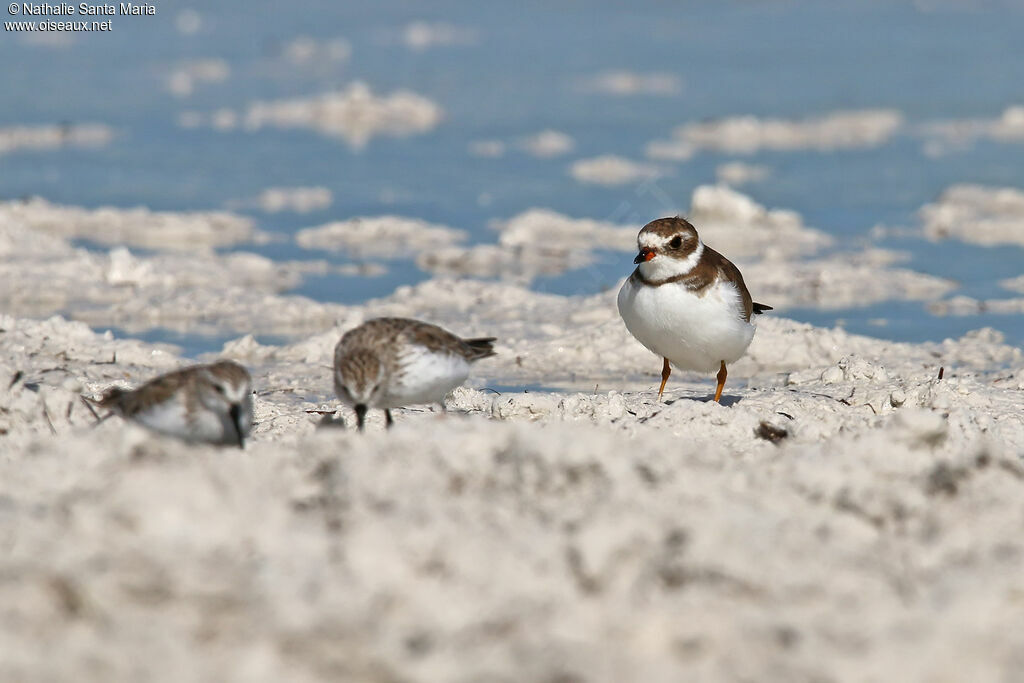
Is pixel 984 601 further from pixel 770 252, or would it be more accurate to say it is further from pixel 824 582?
pixel 770 252

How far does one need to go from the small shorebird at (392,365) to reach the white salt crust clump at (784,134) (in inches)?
553

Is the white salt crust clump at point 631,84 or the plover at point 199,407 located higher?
the white salt crust clump at point 631,84

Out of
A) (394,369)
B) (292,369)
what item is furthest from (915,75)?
(394,369)

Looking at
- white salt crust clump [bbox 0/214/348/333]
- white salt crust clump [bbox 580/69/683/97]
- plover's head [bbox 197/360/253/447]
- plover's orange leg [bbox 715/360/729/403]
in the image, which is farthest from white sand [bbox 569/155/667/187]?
plover's head [bbox 197/360/253/447]

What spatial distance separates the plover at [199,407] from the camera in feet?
18.8

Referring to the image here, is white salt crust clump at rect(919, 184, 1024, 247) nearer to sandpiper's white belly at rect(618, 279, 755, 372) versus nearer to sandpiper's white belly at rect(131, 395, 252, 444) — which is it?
sandpiper's white belly at rect(618, 279, 755, 372)

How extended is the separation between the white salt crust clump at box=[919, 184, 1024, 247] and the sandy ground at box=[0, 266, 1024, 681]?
10887mm

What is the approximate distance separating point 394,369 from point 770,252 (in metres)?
9.04

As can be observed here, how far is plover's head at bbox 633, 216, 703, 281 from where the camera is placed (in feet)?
27.1

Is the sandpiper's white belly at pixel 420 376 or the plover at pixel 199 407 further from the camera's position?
the sandpiper's white belly at pixel 420 376

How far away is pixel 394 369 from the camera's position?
6523mm

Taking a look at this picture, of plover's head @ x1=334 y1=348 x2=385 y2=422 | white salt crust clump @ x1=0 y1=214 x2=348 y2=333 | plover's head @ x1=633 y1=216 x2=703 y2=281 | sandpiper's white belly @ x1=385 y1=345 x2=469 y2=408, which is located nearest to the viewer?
plover's head @ x1=334 y1=348 x2=385 y2=422

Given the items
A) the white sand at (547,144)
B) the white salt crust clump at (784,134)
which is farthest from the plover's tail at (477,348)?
the white salt crust clump at (784,134)

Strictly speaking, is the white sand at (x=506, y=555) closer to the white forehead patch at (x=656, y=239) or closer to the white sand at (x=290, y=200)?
the white forehead patch at (x=656, y=239)
